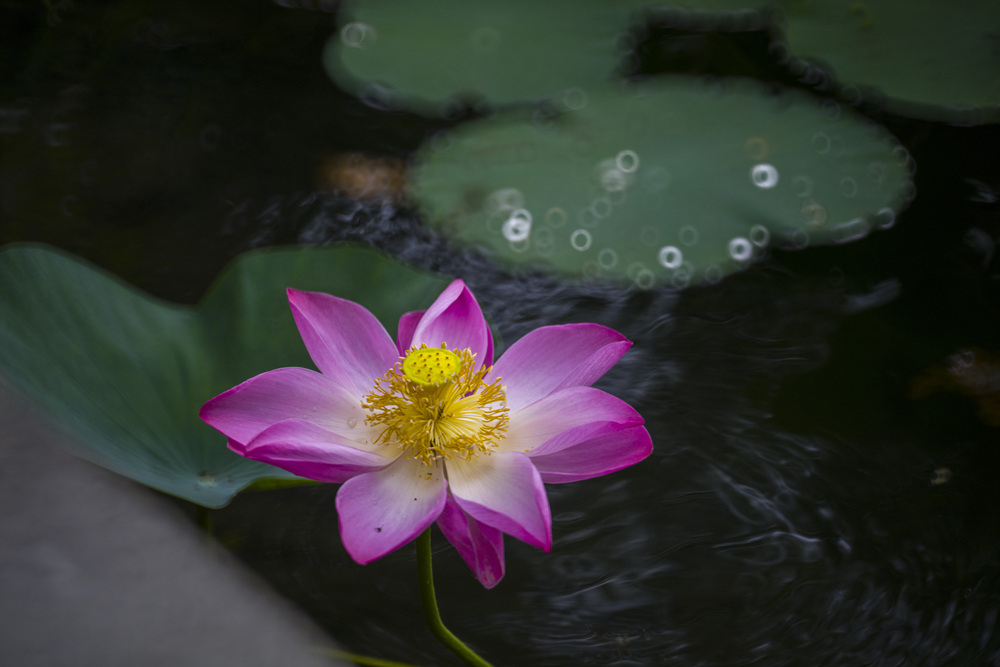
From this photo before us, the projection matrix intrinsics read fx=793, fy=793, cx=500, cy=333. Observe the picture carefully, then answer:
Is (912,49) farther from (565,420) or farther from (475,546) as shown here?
(475,546)

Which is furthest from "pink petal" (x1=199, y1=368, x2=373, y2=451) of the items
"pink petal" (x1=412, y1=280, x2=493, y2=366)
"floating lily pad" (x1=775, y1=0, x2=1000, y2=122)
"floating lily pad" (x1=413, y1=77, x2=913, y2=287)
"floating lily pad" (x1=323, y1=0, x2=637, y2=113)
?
"floating lily pad" (x1=775, y1=0, x2=1000, y2=122)

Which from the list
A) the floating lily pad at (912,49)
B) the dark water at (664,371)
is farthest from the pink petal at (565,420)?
the floating lily pad at (912,49)

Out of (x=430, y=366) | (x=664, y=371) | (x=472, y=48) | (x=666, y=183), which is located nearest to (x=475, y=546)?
(x=430, y=366)

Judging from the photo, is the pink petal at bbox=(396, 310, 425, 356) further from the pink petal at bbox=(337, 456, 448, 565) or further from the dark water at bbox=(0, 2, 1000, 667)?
the dark water at bbox=(0, 2, 1000, 667)

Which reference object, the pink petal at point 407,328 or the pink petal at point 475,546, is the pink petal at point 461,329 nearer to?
the pink petal at point 407,328

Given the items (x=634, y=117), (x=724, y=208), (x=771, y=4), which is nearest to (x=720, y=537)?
(x=724, y=208)
